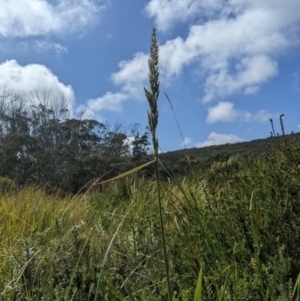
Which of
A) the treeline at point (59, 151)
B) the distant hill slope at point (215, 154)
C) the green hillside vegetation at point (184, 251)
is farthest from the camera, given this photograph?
the treeline at point (59, 151)

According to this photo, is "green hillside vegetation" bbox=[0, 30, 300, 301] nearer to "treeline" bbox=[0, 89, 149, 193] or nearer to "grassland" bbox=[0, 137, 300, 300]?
"grassland" bbox=[0, 137, 300, 300]

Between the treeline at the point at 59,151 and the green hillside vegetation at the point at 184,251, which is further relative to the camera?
the treeline at the point at 59,151

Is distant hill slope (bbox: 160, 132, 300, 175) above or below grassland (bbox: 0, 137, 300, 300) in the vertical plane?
above

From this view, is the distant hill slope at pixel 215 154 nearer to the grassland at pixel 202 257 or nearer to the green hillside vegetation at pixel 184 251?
the green hillside vegetation at pixel 184 251

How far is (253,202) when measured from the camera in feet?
8.14

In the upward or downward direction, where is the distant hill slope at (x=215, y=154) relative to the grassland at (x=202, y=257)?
upward

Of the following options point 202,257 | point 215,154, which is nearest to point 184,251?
point 202,257

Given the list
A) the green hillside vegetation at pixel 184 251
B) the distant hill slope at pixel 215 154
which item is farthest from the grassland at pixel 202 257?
the distant hill slope at pixel 215 154

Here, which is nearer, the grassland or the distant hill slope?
the grassland

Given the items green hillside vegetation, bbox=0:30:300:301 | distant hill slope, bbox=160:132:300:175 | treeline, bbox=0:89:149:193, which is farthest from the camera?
treeline, bbox=0:89:149:193

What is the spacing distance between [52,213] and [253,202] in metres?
2.81

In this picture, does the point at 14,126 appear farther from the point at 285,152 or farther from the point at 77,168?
the point at 285,152

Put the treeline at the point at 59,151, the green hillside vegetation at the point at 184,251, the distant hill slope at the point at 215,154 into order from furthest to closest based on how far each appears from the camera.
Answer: the treeline at the point at 59,151 → the distant hill slope at the point at 215,154 → the green hillside vegetation at the point at 184,251

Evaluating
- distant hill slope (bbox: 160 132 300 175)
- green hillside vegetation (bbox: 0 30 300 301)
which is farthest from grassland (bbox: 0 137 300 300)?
distant hill slope (bbox: 160 132 300 175)
